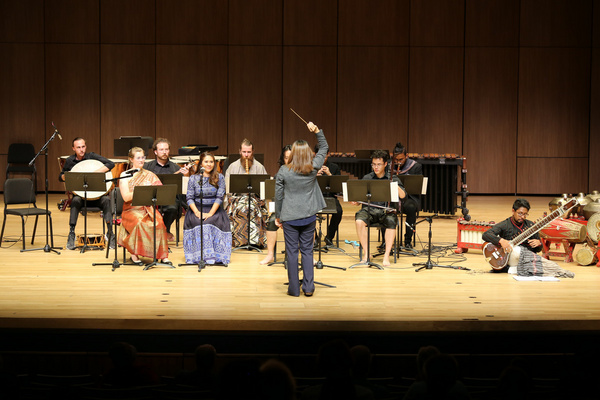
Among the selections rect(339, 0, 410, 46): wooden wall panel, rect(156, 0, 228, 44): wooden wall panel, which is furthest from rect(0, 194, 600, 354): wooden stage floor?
rect(339, 0, 410, 46): wooden wall panel

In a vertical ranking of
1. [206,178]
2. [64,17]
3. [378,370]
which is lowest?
[378,370]

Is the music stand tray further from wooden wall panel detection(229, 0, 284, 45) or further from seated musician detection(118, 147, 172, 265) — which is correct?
wooden wall panel detection(229, 0, 284, 45)

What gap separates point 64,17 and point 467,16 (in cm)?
812

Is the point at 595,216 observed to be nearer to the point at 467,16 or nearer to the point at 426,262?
the point at 426,262

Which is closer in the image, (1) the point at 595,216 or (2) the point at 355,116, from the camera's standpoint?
(1) the point at 595,216

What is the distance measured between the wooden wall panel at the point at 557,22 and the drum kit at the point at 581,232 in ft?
23.8

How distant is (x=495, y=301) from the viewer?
6.05 metres

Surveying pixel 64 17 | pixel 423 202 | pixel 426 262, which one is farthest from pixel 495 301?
pixel 64 17

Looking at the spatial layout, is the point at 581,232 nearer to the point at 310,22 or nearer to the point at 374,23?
the point at 374,23

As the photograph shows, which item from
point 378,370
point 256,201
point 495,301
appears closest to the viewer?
point 378,370

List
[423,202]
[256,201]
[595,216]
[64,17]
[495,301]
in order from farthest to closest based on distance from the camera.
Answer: [64,17]
[423,202]
[256,201]
[595,216]
[495,301]

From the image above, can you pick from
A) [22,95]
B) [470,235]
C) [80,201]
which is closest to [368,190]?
[470,235]

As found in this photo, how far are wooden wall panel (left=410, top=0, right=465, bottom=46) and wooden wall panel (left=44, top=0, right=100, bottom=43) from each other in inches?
253

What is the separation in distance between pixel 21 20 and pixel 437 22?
8360 millimetres
